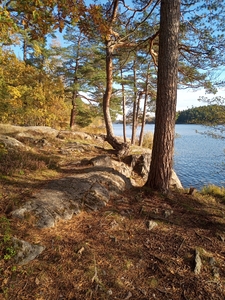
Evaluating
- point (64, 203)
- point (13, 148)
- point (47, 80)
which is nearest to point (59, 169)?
point (13, 148)

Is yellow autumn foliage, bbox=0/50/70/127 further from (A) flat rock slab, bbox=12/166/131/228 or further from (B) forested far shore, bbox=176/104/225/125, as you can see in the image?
(B) forested far shore, bbox=176/104/225/125

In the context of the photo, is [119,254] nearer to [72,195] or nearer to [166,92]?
[72,195]

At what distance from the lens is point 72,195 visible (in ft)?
10.4

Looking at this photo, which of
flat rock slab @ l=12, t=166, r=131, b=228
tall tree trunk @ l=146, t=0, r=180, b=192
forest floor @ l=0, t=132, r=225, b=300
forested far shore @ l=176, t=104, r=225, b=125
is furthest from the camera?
forested far shore @ l=176, t=104, r=225, b=125

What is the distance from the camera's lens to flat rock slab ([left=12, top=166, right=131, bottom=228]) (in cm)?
253

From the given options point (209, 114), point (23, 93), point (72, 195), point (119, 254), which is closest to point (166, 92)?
point (72, 195)

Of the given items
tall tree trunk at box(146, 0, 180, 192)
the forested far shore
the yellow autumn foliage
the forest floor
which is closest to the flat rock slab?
the forest floor

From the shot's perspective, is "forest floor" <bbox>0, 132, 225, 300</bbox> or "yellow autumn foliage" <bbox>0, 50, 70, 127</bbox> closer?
"forest floor" <bbox>0, 132, 225, 300</bbox>

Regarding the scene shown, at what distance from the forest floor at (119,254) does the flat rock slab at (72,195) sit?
0.40 ft

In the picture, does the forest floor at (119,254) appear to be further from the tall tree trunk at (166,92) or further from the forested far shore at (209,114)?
the forested far shore at (209,114)

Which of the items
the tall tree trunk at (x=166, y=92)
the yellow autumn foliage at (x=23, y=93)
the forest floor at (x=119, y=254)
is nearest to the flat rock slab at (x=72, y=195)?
the forest floor at (x=119, y=254)

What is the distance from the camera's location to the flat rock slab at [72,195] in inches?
99.5

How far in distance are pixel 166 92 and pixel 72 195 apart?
272cm

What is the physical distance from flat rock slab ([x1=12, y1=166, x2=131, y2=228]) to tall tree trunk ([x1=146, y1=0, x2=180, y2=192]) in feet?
3.43
